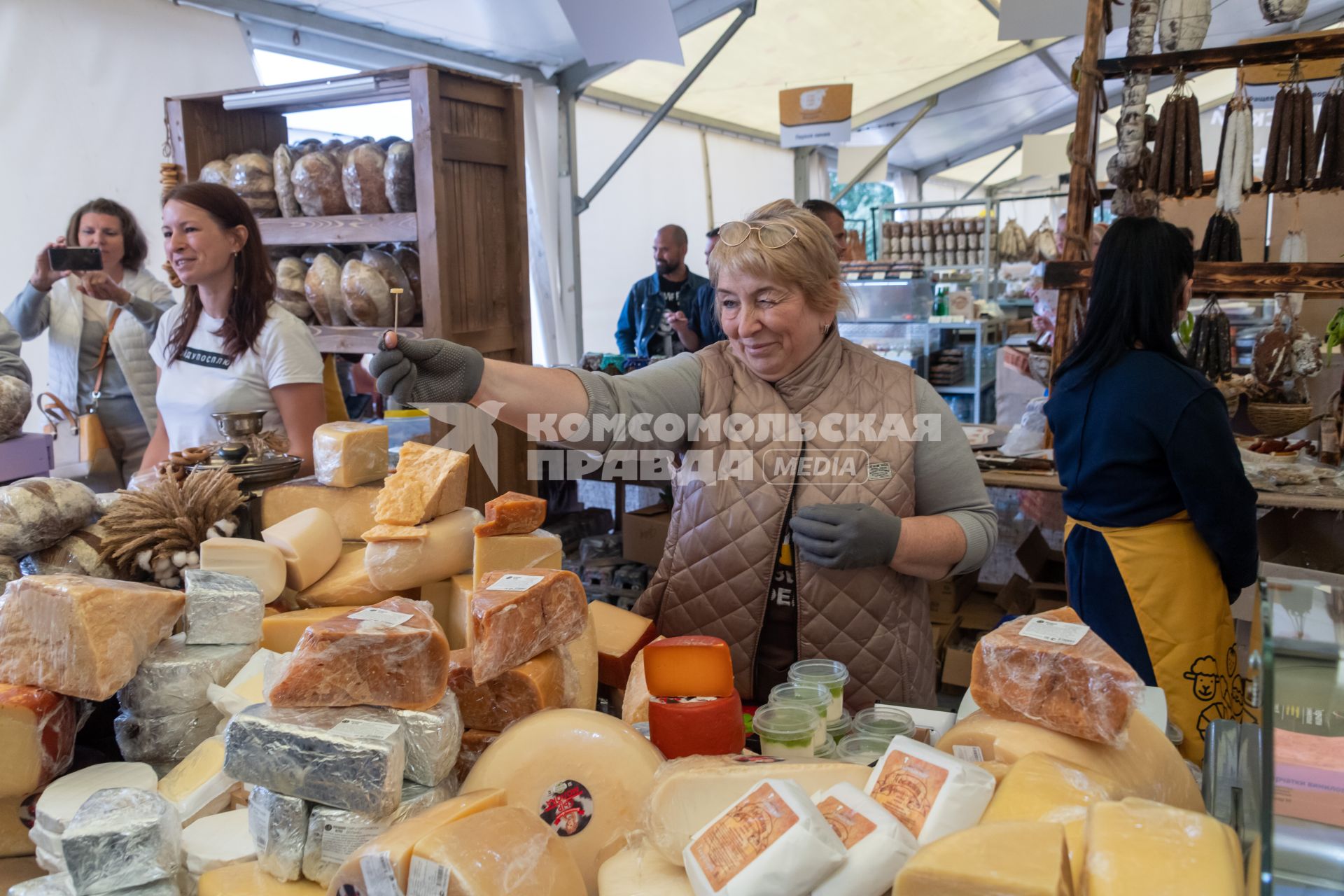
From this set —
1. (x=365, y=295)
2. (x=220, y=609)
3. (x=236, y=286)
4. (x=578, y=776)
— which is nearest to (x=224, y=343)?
(x=236, y=286)

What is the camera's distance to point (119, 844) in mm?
919

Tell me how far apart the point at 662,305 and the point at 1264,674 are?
15.9 ft

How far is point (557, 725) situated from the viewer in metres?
1.11

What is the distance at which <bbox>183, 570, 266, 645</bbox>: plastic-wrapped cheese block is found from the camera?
125 centimetres

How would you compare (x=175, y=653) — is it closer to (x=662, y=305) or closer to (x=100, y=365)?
(x=100, y=365)

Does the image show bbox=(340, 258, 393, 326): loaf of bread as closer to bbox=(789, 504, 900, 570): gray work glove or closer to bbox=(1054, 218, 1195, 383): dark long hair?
bbox=(789, 504, 900, 570): gray work glove

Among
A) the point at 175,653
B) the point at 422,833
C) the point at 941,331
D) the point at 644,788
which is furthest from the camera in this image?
the point at 941,331

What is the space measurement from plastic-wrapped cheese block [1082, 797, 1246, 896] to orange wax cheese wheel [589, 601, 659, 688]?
796 mm

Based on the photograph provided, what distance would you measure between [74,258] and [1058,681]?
3172mm

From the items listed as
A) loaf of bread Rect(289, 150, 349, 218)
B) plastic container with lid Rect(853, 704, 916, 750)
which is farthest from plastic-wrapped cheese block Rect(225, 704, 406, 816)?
loaf of bread Rect(289, 150, 349, 218)

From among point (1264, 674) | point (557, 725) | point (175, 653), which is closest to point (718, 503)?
point (557, 725)

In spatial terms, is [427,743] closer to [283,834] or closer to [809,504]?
[283,834]

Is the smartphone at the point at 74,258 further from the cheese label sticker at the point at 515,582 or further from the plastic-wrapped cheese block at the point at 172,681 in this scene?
the cheese label sticker at the point at 515,582

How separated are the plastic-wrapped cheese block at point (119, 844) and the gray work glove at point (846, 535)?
108 centimetres
